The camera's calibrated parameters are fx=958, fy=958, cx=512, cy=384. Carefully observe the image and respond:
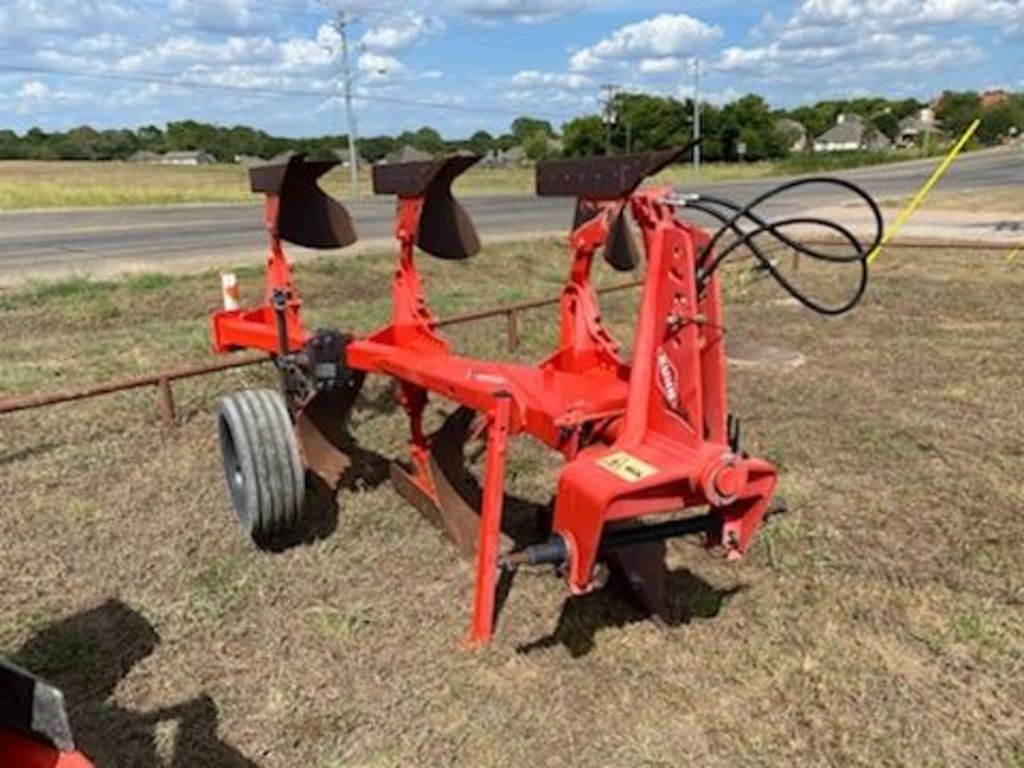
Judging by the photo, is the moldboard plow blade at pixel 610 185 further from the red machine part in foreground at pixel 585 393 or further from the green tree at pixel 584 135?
the green tree at pixel 584 135

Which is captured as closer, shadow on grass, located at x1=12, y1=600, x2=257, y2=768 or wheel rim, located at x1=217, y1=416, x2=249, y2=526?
shadow on grass, located at x1=12, y1=600, x2=257, y2=768

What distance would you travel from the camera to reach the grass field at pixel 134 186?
35875mm

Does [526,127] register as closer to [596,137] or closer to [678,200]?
[596,137]

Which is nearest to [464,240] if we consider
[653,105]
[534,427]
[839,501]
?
[534,427]

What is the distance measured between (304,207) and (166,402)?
158cm

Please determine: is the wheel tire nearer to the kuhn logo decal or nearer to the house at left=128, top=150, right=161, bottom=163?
the kuhn logo decal

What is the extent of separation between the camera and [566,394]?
12.0 ft

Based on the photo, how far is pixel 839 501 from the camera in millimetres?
4879

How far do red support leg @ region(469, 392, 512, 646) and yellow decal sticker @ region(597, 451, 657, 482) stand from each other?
43 cm

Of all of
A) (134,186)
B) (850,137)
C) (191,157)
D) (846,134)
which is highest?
(134,186)

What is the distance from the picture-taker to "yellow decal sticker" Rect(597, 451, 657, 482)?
2.91 metres

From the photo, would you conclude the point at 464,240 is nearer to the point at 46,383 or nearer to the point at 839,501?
the point at 839,501

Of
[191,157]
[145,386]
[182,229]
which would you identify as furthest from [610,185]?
[191,157]

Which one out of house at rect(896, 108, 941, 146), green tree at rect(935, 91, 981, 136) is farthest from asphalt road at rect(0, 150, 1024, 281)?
house at rect(896, 108, 941, 146)
